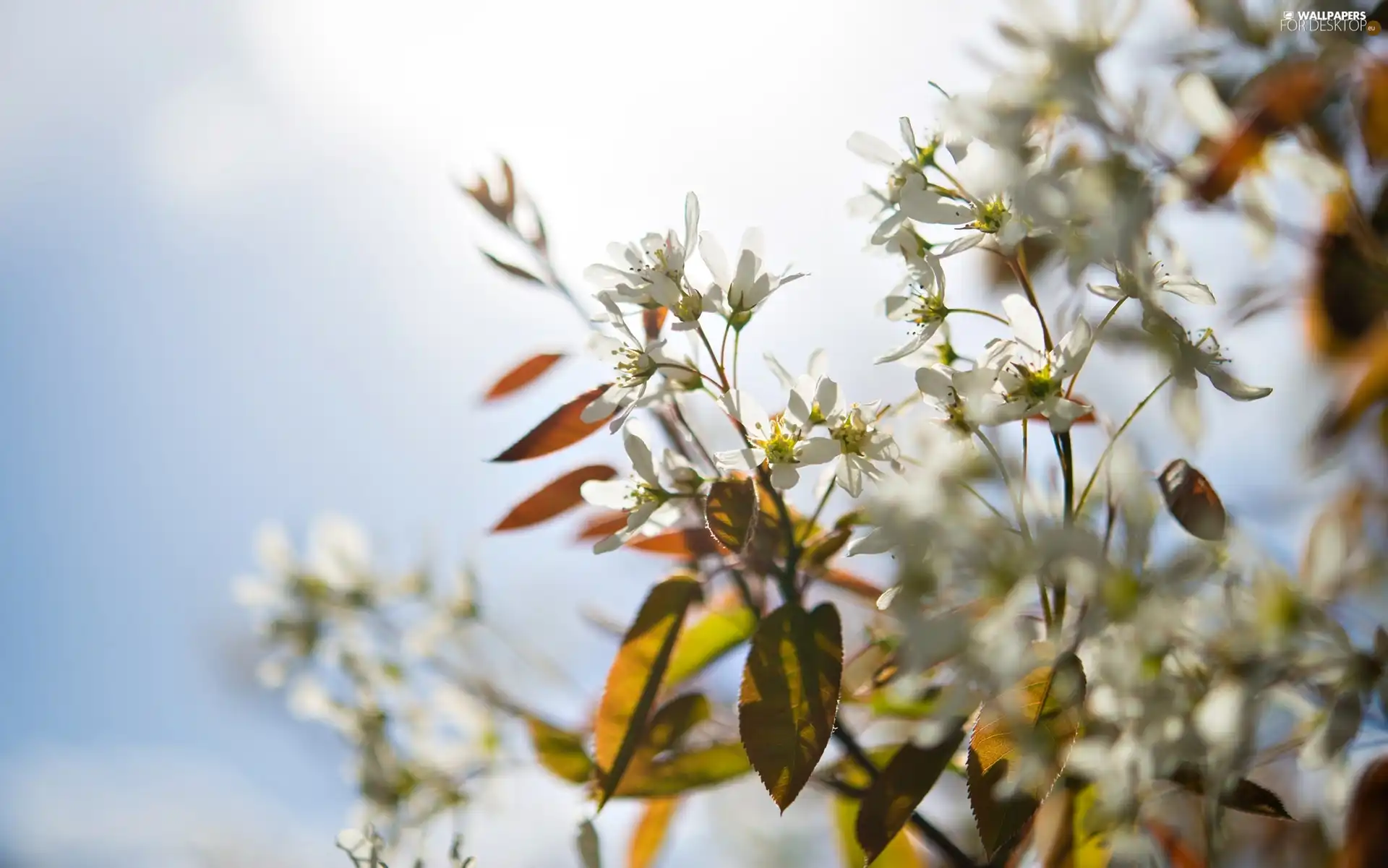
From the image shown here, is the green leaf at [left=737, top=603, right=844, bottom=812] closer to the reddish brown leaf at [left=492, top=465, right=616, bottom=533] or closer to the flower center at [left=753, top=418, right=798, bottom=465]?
the flower center at [left=753, top=418, right=798, bottom=465]

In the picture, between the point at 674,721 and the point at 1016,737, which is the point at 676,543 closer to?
the point at 674,721

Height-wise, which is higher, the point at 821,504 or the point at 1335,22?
the point at 1335,22

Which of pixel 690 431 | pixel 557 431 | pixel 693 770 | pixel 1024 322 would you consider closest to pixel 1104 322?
pixel 1024 322

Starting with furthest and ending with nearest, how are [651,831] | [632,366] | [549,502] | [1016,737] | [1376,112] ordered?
[651,831] < [1376,112] < [549,502] < [632,366] < [1016,737]

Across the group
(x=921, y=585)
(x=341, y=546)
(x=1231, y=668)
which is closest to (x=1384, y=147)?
(x=1231, y=668)

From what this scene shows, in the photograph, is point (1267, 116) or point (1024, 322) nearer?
point (1024, 322)

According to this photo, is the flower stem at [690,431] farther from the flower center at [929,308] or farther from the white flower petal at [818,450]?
the flower center at [929,308]

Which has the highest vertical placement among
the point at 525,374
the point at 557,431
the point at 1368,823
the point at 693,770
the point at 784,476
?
the point at 525,374

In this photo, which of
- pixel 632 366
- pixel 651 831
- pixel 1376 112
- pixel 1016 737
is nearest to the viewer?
pixel 1016 737
